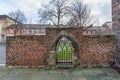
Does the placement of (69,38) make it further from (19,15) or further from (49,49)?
(19,15)

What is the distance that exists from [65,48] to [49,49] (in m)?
1.08

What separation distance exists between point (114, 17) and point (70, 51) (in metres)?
3.25

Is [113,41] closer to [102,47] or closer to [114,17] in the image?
[102,47]

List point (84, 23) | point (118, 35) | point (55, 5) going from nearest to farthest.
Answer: point (118, 35)
point (84, 23)
point (55, 5)

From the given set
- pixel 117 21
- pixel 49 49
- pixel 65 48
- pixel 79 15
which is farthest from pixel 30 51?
pixel 79 15

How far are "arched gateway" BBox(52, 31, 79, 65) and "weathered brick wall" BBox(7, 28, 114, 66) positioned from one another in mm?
201

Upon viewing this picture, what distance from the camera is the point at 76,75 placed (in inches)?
371

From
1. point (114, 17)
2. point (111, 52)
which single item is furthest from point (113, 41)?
point (114, 17)

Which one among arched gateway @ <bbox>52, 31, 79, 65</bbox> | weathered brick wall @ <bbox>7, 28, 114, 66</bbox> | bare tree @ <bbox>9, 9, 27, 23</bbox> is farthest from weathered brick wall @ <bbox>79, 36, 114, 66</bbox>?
bare tree @ <bbox>9, 9, 27, 23</bbox>

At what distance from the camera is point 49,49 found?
38.1 ft

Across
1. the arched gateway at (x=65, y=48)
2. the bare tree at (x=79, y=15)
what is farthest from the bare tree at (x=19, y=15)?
the arched gateway at (x=65, y=48)

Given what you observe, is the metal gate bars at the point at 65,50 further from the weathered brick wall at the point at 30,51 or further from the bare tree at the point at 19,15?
the bare tree at the point at 19,15

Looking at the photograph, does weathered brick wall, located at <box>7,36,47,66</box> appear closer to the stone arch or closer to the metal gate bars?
the stone arch

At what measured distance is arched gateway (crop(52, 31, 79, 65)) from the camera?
1152 centimetres
